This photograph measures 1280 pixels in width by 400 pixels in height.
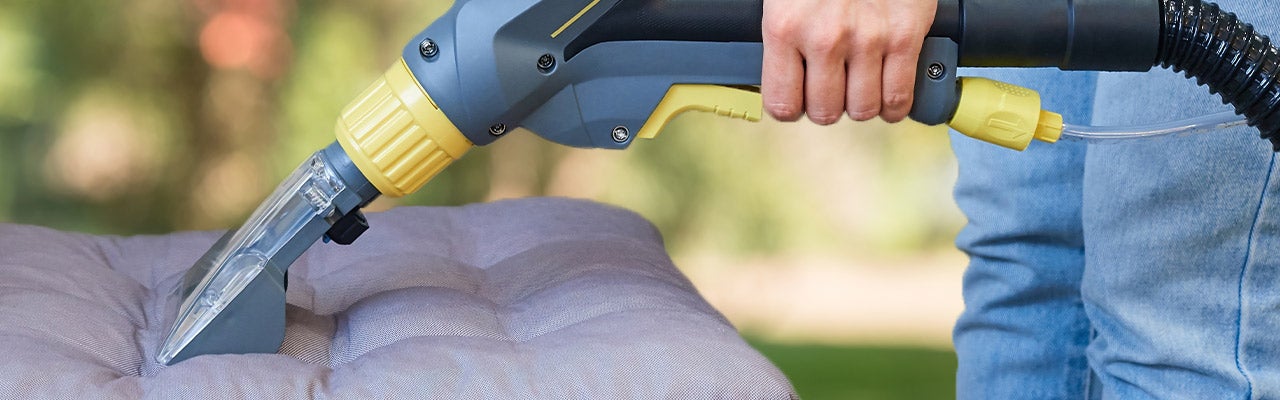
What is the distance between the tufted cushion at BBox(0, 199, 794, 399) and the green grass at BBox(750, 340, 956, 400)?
2.79 feet

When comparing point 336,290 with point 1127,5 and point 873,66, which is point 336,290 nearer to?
point 873,66

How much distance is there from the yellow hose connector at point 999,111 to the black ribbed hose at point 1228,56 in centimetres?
9

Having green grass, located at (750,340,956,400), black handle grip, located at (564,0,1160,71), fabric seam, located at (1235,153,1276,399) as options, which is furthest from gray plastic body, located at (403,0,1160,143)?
green grass, located at (750,340,956,400)

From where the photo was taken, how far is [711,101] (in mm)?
893

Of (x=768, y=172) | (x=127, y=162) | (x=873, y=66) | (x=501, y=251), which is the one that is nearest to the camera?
(x=873, y=66)

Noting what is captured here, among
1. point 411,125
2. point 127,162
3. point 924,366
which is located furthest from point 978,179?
point 127,162

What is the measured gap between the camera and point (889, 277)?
2.15m

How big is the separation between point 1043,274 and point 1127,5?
34cm

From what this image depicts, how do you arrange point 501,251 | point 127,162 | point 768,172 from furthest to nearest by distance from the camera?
point 768,172, point 127,162, point 501,251

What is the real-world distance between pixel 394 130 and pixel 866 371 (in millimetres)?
1307

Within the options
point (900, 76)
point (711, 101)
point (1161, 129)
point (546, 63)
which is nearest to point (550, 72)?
point (546, 63)

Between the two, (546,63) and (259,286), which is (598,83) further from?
(259,286)

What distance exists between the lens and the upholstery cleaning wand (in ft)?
2.78

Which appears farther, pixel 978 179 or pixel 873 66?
pixel 978 179
